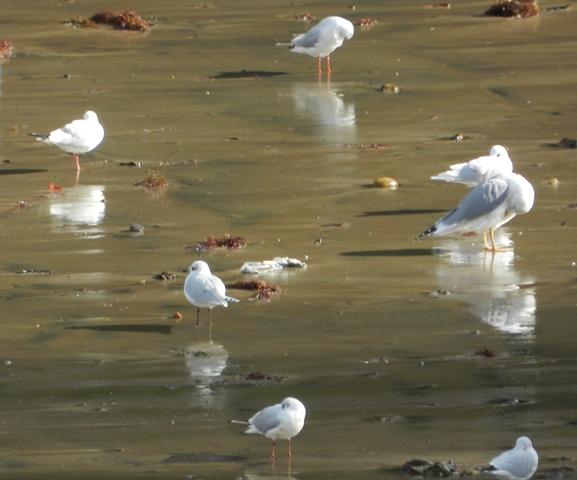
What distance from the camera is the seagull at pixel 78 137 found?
16.4 meters

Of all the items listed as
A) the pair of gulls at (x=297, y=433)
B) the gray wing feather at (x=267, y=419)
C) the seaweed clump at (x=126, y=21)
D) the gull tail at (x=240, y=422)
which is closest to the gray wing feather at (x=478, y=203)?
the gull tail at (x=240, y=422)

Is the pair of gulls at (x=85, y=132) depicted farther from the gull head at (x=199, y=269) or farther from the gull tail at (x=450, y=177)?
the gull head at (x=199, y=269)

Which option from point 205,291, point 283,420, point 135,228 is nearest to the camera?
point 283,420

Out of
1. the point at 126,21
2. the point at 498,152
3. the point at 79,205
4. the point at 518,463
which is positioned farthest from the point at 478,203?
the point at 126,21

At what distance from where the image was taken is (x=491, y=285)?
12.3 meters

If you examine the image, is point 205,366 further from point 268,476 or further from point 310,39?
point 310,39

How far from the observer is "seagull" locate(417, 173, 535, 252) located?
1351 centimetres

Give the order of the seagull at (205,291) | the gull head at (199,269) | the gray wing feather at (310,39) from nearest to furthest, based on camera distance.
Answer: the seagull at (205,291) < the gull head at (199,269) < the gray wing feather at (310,39)

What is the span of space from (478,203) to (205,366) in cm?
382

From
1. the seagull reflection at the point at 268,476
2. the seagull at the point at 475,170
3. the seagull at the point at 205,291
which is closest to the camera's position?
the seagull reflection at the point at 268,476

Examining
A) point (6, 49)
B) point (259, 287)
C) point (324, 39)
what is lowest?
point (259, 287)

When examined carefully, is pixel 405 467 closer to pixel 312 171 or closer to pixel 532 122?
pixel 312 171

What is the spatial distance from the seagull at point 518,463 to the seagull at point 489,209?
5.21 metres

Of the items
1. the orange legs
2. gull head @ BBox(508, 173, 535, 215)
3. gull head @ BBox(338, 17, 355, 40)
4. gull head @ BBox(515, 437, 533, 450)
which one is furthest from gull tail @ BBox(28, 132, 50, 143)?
gull head @ BBox(515, 437, 533, 450)
